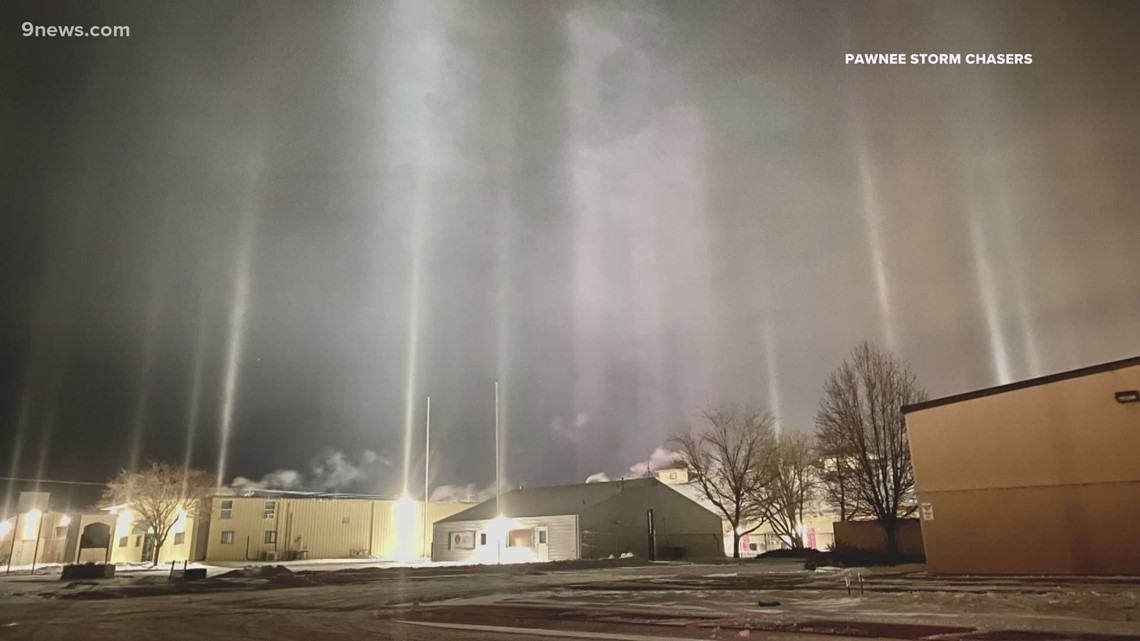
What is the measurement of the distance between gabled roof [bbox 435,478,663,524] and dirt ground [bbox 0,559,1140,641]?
31038 mm

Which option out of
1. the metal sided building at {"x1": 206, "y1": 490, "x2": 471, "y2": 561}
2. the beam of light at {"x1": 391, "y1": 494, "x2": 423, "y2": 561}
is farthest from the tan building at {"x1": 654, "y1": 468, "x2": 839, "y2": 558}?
A: the metal sided building at {"x1": 206, "y1": 490, "x2": 471, "y2": 561}

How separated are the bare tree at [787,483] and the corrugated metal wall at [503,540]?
625 inches

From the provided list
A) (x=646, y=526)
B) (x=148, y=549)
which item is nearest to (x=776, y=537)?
(x=646, y=526)

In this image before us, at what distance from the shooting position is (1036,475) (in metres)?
22.2

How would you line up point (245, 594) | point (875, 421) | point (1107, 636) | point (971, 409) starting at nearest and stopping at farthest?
1. point (1107, 636)
2. point (245, 594)
3. point (971, 409)
4. point (875, 421)

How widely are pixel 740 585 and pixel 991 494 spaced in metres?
9.57

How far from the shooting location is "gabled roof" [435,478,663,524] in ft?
175

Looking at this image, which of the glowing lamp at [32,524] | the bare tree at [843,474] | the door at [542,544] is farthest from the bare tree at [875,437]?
the glowing lamp at [32,524]

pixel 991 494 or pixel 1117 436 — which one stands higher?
pixel 1117 436

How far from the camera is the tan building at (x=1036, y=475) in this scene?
67.4 ft

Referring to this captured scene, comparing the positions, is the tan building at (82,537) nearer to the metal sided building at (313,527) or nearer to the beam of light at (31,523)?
the beam of light at (31,523)

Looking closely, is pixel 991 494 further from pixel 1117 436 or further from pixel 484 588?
pixel 484 588

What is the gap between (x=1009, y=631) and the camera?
10016 mm

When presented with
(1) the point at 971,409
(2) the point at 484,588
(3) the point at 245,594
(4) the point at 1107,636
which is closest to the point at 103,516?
(3) the point at 245,594
